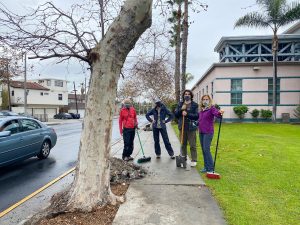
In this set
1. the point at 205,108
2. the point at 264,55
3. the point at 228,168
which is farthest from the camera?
the point at 264,55

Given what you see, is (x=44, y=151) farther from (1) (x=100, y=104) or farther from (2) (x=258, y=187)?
(2) (x=258, y=187)

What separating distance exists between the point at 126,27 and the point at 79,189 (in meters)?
2.52

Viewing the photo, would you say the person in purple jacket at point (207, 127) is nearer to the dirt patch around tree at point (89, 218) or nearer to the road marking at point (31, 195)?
the dirt patch around tree at point (89, 218)

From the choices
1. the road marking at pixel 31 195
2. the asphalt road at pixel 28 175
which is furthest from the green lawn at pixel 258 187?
the asphalt road at pixel 28 175

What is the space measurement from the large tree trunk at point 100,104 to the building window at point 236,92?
25.1 meters

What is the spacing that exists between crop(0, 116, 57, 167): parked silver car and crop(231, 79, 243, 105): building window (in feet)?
68.2

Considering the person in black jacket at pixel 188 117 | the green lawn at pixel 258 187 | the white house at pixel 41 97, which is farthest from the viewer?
the white house at pixel 41 97

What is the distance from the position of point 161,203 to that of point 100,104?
1859 mm

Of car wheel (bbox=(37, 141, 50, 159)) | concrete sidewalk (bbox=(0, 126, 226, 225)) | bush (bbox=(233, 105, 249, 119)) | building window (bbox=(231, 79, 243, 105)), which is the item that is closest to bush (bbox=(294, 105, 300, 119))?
bush (bbox=(233, 105, 249, 119))

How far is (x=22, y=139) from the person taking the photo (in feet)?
30.5

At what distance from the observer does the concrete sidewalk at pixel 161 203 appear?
4.67 m

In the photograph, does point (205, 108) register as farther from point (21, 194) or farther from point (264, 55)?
point (264, 55)


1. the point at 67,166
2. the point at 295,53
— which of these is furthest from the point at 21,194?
the point at 295,53

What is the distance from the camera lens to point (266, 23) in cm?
2692
